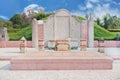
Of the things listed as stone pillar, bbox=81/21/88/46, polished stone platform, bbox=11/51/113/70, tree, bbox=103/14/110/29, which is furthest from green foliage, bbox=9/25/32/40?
polished stone platform, bbox=11/51/113/70

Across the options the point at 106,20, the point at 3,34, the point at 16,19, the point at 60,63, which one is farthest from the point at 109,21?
the point at 60,63

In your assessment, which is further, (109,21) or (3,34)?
(109,21)

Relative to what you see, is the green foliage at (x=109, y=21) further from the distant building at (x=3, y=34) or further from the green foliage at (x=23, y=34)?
the distant building at (x=3, y=34)

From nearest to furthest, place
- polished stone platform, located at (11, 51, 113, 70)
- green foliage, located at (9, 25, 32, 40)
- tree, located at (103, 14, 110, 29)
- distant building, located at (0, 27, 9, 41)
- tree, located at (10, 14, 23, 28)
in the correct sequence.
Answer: polished stone platform, located at (11, 51, 113, 70) < distant building, located at (0, 27, 9, 41) < green foliage, located at (9, 25, 32, 40) < tree, located at (10, 14, 23, 28) < tree, located at (103, 14, 110, 29)

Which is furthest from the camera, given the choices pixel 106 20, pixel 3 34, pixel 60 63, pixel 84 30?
pixel 106 20

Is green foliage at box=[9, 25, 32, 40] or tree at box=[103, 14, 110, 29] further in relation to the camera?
tree at box=[103, 14, 110, 29]

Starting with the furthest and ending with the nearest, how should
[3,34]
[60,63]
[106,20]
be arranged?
[106,20] → [3,34] → [60,63]

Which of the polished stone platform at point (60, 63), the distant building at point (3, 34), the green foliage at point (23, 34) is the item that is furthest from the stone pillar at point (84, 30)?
the polished stone platform at point (60, 63)

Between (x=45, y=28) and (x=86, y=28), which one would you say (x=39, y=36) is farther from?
(x=86, y=28)

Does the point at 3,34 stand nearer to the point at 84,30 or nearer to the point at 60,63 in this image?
the point at 84,30

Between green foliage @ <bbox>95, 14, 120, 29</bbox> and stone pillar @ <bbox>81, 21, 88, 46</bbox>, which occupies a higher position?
green foliage @ <bbox>95, 14, 120, 29</bbox>

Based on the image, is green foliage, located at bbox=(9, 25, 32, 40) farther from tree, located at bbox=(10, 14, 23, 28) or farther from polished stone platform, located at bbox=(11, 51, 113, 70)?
polished stone platform, located at bbox=(11, 51, 113, 70)

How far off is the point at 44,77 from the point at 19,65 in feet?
5.11

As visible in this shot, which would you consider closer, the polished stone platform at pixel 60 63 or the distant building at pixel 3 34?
the polished stone platform at pixel 60 63
